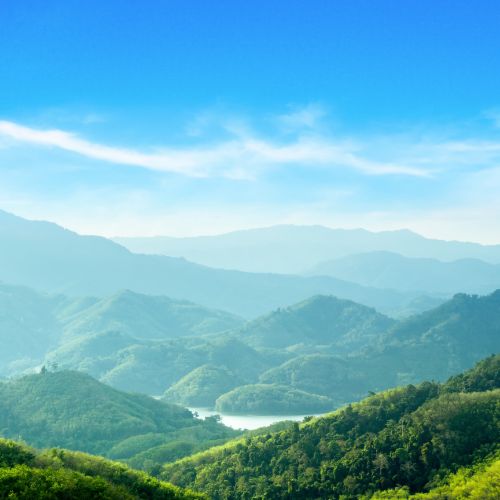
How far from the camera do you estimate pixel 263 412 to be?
19050 cm

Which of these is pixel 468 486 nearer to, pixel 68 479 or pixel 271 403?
pixel 68 479

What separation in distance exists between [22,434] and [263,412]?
81456 millimetres

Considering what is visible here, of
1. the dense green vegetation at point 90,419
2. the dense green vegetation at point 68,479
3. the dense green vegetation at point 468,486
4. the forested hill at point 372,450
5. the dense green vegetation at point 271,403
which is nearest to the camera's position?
the dense green vegetation at point 68,479

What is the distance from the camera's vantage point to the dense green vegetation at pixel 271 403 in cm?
19038

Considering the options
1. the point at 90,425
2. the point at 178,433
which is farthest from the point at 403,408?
the point at 90,425

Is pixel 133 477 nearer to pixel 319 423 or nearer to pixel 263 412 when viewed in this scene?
pixel 319 423

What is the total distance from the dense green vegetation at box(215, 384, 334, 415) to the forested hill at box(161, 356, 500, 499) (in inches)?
4586

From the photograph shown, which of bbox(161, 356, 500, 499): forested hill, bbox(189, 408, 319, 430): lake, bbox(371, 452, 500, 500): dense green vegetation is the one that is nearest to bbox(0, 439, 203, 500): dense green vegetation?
bbox(161, 356, 500, 499): forested hill

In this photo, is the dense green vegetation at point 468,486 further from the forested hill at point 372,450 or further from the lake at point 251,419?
the lake at point 251,419

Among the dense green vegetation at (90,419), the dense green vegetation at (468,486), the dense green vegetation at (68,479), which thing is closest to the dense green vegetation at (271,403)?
the dense green vegetation at (90,419)

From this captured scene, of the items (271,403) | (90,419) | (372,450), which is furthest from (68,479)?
(271,403)

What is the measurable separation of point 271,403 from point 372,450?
137 m

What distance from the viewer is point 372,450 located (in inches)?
2288

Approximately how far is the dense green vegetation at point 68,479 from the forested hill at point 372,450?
1253 centimetres
